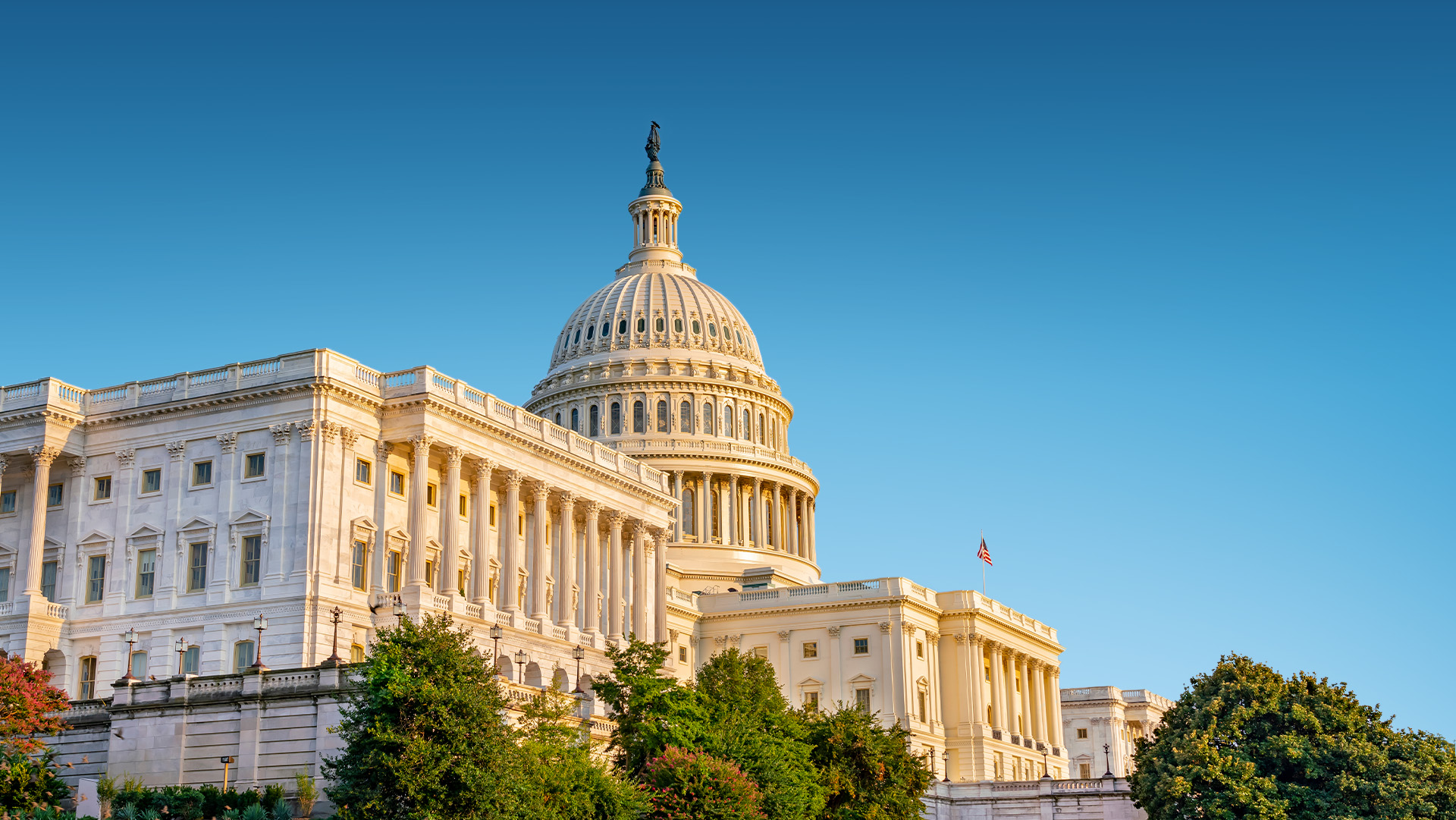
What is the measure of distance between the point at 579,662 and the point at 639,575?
20444mm

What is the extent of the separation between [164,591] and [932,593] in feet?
197

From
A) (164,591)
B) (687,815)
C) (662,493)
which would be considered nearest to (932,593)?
(662,493)

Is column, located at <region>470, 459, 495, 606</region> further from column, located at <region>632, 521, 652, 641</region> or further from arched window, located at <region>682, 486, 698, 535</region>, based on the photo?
arched window, located at <region>682, 486, 698, 535</region>

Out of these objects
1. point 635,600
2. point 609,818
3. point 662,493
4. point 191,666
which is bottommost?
point 609,818

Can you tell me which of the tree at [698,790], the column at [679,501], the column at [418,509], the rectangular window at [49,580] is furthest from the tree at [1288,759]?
the column at [679,501]

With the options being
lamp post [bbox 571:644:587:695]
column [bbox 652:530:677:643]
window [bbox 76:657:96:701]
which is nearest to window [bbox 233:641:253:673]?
window [bbox 76:657:96:701]

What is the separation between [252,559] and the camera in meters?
80.1

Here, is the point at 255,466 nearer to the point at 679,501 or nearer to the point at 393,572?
the point at 393,572

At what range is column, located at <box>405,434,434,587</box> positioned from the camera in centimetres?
8375

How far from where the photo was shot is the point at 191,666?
260 feet

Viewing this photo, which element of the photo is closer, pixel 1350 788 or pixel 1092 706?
pixel 1350 788

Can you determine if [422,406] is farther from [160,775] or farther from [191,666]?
[160,775]

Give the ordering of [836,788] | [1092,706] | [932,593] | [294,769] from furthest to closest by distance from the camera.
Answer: [1092,706] → [932,593] → [836,788] → [294,769]

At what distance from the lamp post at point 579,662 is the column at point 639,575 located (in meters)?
10.9
